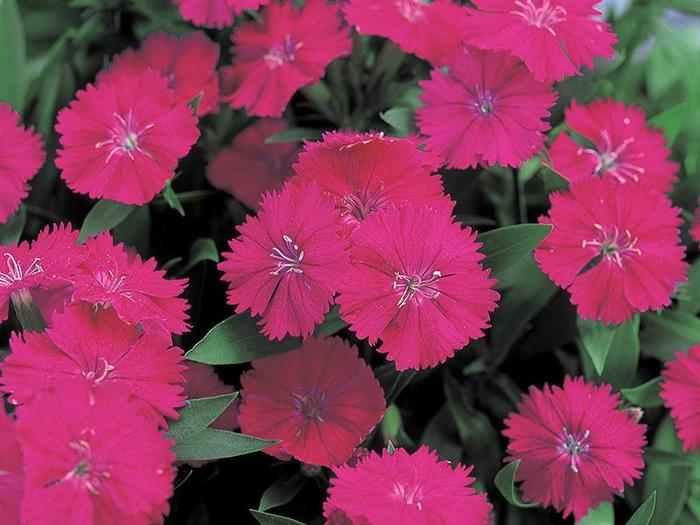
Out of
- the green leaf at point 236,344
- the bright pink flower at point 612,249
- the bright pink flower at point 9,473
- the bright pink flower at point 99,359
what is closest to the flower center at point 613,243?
the bright pink flower at point 612,249

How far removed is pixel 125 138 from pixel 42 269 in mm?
193

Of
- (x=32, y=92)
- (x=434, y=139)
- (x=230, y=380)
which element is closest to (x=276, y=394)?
(x=230, y=380)

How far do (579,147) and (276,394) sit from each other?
1.44 ft

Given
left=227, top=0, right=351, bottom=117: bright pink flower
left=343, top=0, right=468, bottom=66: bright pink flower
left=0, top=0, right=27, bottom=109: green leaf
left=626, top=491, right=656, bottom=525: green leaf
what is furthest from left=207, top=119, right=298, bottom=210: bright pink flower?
left=626, top=491, right=656, bottom=525: green leaf

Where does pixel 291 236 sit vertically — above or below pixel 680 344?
above

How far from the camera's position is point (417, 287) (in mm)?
742

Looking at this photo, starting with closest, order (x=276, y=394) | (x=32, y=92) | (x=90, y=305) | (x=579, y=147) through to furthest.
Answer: (x=90, y=305) → (x=276, y=394) → (x=579, y=147) → (x=32, y=92)

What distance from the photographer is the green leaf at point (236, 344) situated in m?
0.79

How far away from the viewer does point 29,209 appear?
105 centimetres

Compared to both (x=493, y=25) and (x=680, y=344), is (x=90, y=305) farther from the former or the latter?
(x=680, y=344)

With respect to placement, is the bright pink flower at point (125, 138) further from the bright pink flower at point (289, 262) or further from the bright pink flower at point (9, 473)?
the bright pink flower at point (9, 473)

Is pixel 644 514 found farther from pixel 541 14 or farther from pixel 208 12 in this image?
pixel 208 12

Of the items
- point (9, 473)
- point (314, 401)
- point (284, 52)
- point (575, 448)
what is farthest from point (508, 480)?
point (284, 52)

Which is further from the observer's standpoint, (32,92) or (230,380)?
(32,92)
